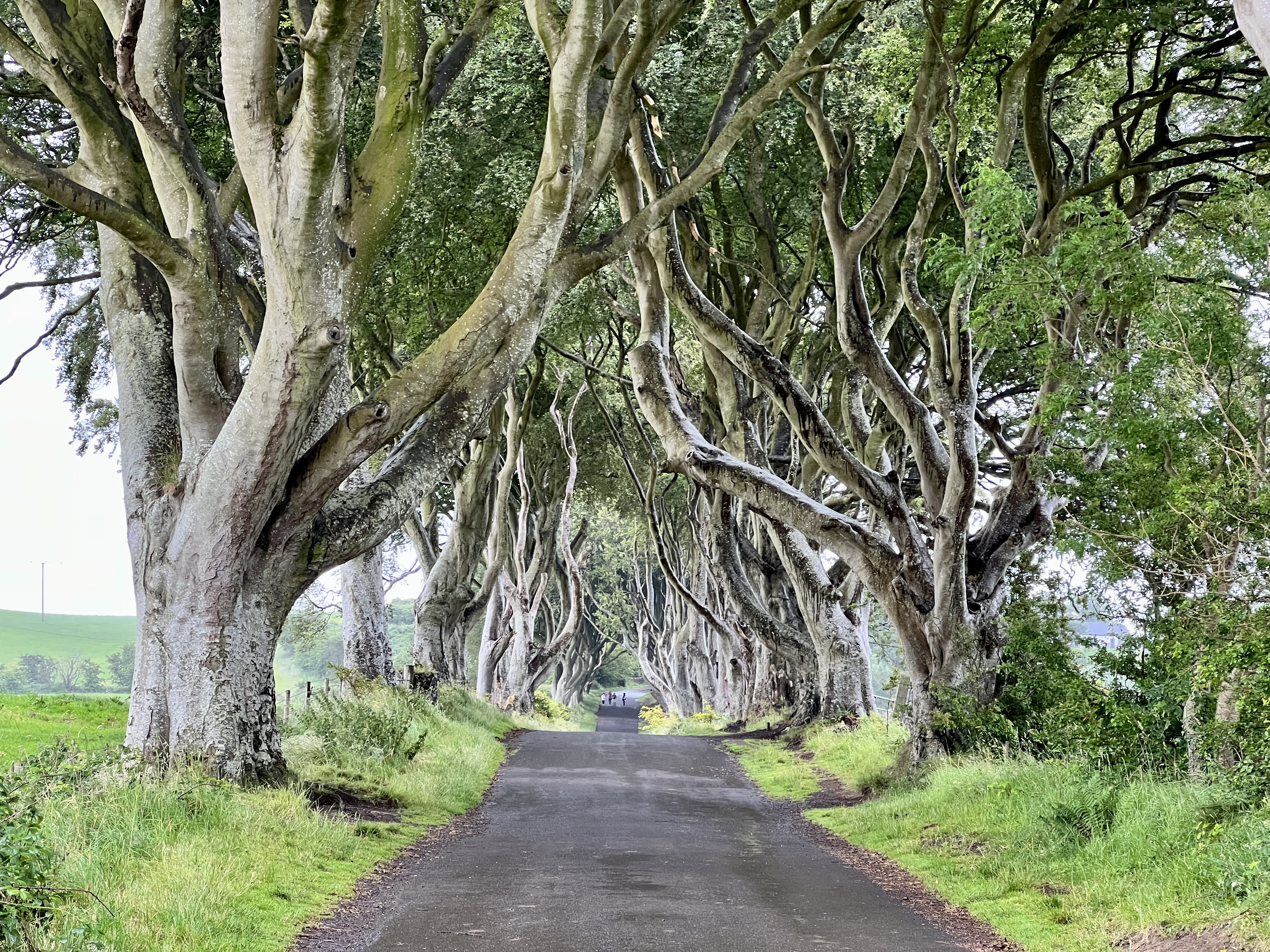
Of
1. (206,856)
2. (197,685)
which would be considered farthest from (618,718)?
(206,856)

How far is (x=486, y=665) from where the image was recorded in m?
28.5

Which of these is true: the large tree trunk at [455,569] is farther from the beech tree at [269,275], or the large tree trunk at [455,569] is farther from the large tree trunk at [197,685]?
the large tree trunk at [197,685]

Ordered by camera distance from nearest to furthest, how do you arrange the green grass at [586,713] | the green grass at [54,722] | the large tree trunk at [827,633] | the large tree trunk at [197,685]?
the large tree trunk at [197,685]
the green grass at [54,722]
the large tree trunk at [827,633]
the green grass at [586,713]

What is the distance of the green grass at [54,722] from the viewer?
465 inches

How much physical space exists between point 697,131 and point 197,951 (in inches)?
511

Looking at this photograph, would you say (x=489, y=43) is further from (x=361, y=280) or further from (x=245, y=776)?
(x=245, y=776)

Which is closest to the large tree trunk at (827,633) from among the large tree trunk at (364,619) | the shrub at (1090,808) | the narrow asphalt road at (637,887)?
the narrow asphalt road at (637,887)

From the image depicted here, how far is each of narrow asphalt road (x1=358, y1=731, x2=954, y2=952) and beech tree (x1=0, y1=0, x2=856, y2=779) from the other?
2.56 m

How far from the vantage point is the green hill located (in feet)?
297

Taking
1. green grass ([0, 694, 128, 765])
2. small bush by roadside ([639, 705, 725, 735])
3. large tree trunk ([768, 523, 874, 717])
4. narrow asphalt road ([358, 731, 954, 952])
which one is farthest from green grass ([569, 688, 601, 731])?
narrow asphalt road ([358, 731, 954, 952])

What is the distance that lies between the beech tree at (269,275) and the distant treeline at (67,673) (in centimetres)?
7707

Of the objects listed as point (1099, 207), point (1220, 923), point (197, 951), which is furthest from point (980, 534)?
point (197, 951)

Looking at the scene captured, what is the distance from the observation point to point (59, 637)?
98.5m

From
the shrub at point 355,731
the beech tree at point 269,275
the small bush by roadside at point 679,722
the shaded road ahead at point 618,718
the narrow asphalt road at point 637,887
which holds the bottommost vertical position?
the shaded road ahead at point 618,718
